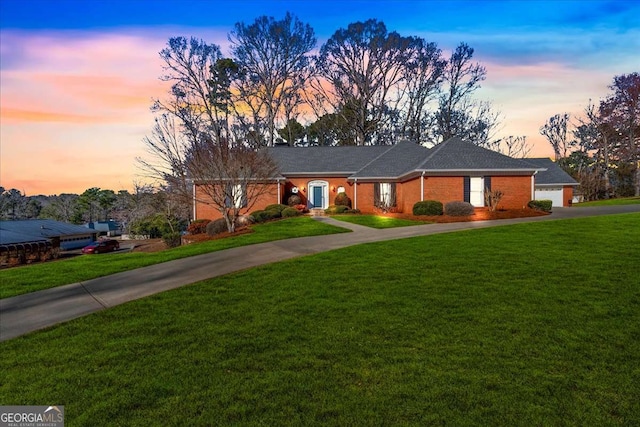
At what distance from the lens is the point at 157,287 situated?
8.36m

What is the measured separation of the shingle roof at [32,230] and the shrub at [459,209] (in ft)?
143

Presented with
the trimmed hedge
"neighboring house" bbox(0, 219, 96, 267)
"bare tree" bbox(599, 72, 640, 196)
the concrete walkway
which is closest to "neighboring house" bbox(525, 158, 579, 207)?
"bare tree" bbox(599, 72, 640, 196)

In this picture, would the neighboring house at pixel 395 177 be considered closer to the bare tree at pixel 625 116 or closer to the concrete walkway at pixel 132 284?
the concrete walkway at pixel 132 284

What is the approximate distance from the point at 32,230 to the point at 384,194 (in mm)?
43138

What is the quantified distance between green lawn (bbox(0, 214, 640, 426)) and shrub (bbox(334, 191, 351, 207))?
20903 mm

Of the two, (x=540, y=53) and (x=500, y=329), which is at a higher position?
(x=540, y=53)

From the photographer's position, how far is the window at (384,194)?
1102 inches

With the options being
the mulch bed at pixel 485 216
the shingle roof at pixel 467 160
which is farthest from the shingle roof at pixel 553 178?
the mulch bed at pixel 485 216

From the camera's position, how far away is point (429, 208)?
2183 cm

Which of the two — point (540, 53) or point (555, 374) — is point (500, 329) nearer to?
point (555, 374)

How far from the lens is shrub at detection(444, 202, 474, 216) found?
21.1 meters

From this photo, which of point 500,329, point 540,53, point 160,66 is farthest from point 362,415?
point 160,66

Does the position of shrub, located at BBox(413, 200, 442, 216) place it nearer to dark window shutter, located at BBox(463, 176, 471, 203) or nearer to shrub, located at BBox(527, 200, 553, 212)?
dark window shutter, located at BBox(463, 176, 471, 203)

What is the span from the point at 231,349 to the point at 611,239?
12.7 meters
